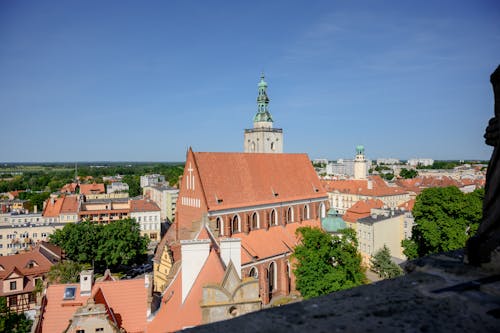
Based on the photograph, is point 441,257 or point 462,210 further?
point 462,210

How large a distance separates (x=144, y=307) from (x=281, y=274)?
642 inches

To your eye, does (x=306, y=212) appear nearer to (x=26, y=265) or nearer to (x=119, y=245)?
(x=119, y=245)

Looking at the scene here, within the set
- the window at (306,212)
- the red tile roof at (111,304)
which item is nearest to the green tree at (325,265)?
the red tile roof at (111,304)

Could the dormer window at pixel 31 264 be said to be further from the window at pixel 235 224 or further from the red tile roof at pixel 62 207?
the red tile roof at pixel 62 207

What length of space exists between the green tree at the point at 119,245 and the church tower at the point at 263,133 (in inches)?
814

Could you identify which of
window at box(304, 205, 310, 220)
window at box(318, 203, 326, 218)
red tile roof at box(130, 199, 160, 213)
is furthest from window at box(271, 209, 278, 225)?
red tile roof at box(130, 199, 160, 213)

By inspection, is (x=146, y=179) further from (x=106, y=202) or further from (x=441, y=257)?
(x=441, y=257)

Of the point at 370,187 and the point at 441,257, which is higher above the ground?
the point at 441,257

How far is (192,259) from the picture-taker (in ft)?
49.4

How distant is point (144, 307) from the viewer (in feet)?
48.7

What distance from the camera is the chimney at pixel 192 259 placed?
14.8 metres

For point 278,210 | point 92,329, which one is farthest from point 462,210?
point 92,329

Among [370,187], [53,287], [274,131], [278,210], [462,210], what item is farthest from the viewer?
[370,187]

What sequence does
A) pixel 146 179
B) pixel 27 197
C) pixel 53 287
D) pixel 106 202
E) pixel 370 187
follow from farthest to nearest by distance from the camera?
pixel 146 179 < pixel 27 197 < pixel 370 187 < pixel 106 202 < pixel 53 287
